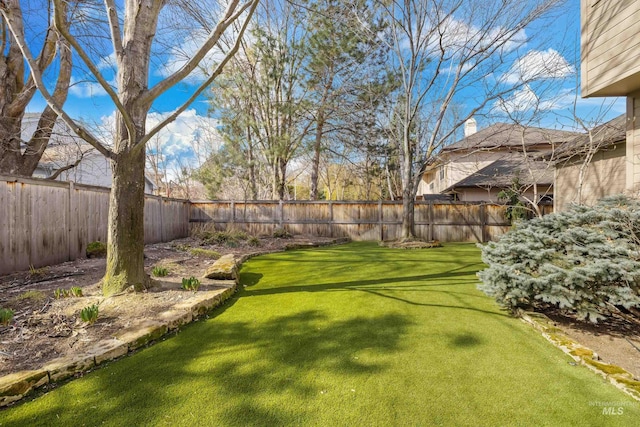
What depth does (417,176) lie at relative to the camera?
950cm

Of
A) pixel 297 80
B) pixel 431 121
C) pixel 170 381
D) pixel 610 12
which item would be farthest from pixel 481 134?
pixel 170 381

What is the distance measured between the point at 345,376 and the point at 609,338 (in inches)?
103

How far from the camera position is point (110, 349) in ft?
7.66

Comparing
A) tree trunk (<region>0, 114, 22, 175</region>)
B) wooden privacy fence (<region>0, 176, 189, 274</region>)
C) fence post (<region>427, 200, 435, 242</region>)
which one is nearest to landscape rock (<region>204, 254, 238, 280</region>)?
wooden privacy fence (<region>0, 176, 189, 274</region>)

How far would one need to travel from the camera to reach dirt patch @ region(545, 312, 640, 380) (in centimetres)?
238

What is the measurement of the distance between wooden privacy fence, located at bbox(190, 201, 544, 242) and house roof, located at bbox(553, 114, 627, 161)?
3.96 m

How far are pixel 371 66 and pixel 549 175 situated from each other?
875cm

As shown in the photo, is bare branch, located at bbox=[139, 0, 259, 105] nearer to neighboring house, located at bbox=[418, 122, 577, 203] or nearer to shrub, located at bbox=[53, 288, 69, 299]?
shrub, located at bbox=[53, 288, 69, 299]

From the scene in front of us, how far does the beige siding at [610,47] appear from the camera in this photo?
4.12 m

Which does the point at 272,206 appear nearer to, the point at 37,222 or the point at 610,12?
the point at 37,222

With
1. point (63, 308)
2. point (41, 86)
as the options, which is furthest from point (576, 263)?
point (41, 86)

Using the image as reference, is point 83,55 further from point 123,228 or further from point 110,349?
point 110,349

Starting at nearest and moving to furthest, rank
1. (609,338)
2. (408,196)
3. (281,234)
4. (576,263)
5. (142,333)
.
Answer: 1. (142,333)
2. (609,338)
3. (576,263)
4. (408,196)
5. (281,234)

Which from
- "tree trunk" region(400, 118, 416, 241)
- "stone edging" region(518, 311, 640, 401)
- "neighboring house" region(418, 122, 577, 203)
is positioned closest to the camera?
"stone edging" region(518, 311, 640, 401)
